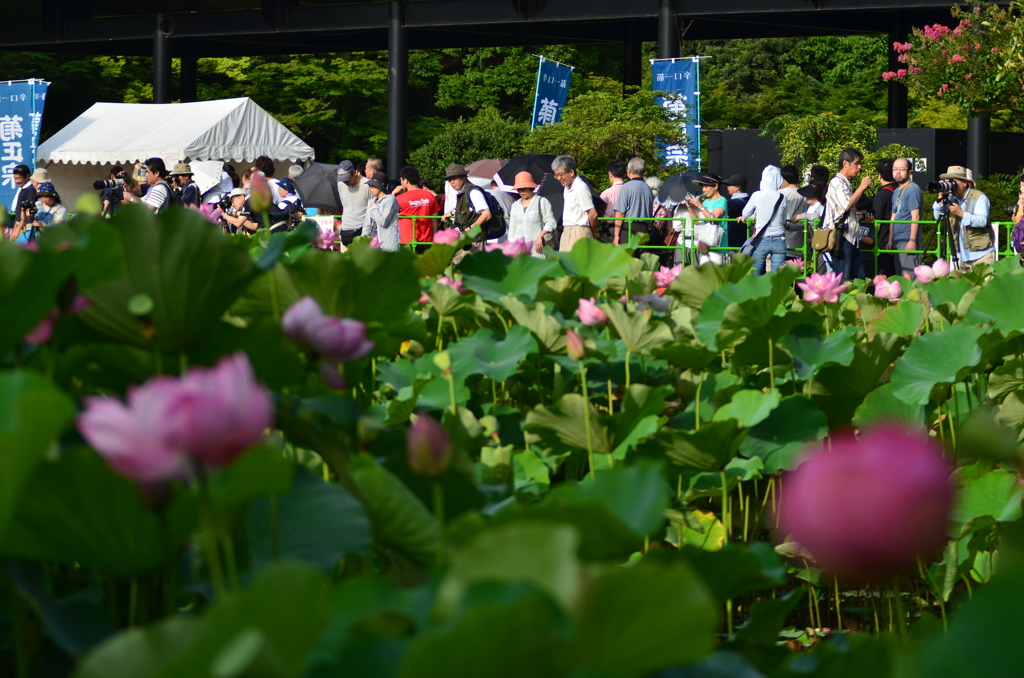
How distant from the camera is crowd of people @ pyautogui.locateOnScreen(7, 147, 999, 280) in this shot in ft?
21.9

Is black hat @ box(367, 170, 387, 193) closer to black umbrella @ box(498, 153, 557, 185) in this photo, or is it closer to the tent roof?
black umbrella @ box(498, 153, 557, 185)

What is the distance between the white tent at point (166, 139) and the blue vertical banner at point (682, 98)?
4521mm

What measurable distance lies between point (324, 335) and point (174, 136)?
13.4 metres

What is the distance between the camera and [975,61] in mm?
10500

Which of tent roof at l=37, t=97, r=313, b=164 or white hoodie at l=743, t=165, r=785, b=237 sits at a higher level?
tent roof at l=37, t=97, r=313, b=164

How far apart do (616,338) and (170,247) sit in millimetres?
1442

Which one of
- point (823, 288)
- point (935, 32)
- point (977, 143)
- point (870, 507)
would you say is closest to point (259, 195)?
point (870, 507)

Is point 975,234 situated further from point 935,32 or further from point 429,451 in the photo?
point 429,451

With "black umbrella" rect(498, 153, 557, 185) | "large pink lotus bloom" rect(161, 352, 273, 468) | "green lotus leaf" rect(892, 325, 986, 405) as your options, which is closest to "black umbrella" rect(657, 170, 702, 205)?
"black umbrella" rect(498, 153, 557, 185)

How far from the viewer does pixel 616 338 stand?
2.36m

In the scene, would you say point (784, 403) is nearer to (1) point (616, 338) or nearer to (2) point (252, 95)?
(1) point (616, 338)

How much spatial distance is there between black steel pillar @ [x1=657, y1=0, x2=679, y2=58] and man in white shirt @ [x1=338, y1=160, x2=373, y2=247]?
678 centimetres

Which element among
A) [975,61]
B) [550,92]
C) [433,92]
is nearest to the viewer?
[975,61]

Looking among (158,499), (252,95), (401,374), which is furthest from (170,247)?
(252,95)
